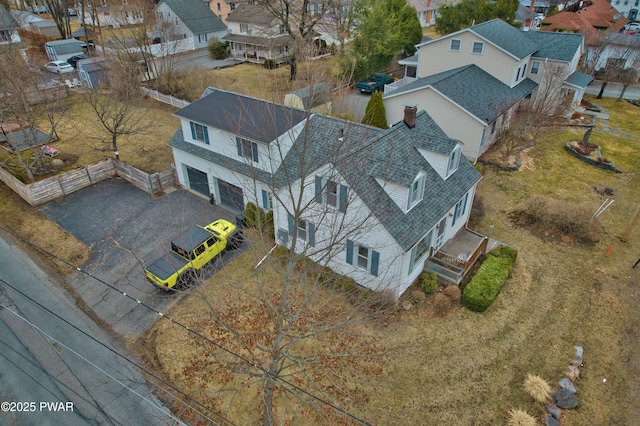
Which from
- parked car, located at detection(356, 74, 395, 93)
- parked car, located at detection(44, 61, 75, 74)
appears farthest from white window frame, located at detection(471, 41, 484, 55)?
parked car, located at detection(44, 61, 75, 74)

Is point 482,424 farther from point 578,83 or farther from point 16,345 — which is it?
point 578,83

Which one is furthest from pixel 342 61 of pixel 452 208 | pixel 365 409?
pixel 365 409

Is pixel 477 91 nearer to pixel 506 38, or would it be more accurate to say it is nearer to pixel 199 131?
pixel 506 38

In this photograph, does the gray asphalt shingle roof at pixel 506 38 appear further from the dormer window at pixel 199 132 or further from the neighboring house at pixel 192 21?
the neighboring house at pixel 192 21

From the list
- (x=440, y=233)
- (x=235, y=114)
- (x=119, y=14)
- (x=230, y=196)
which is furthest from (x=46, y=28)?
(x=440, y=233)

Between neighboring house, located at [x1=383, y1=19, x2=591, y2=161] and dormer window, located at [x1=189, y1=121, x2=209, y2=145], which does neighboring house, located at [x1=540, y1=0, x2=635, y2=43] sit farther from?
dormer window, located at [x1=189, y1=121, x2=209, y2=145]
